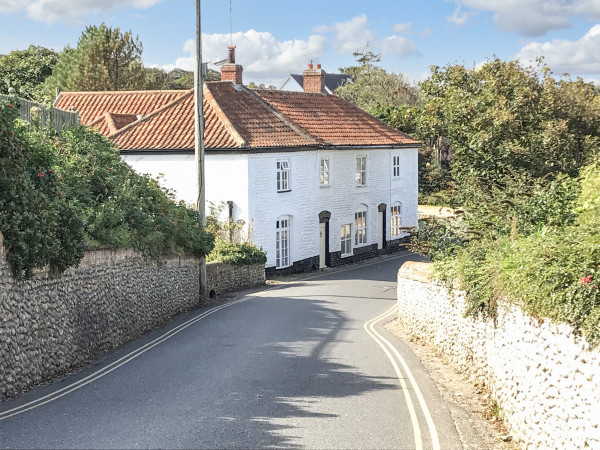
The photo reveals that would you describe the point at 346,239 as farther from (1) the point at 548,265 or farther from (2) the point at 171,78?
(2) the point at 171,78

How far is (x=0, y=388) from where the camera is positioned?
11.8 metres

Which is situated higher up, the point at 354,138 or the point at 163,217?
the point at 354,138

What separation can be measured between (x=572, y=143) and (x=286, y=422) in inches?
988

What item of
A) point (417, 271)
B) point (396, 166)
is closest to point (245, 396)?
point (417, 271)

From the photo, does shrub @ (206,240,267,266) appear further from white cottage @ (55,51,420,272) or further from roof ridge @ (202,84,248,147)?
roof ridge @ (202,84,248,147)

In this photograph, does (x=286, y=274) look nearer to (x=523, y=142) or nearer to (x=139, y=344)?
(x=523, y=142)

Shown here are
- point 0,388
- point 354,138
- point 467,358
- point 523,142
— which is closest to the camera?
point 0,388

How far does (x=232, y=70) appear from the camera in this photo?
38.3m


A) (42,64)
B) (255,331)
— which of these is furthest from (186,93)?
(42,64)

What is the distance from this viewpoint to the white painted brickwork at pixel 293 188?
105 feet

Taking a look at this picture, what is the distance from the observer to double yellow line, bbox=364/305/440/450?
34.4 ft

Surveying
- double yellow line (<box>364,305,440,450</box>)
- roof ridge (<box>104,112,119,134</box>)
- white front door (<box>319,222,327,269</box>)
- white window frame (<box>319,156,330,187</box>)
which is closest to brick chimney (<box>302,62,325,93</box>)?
white window frame (<box>319,156,330,187</box>)

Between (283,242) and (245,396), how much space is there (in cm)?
2256

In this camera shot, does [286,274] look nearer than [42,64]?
Yes
